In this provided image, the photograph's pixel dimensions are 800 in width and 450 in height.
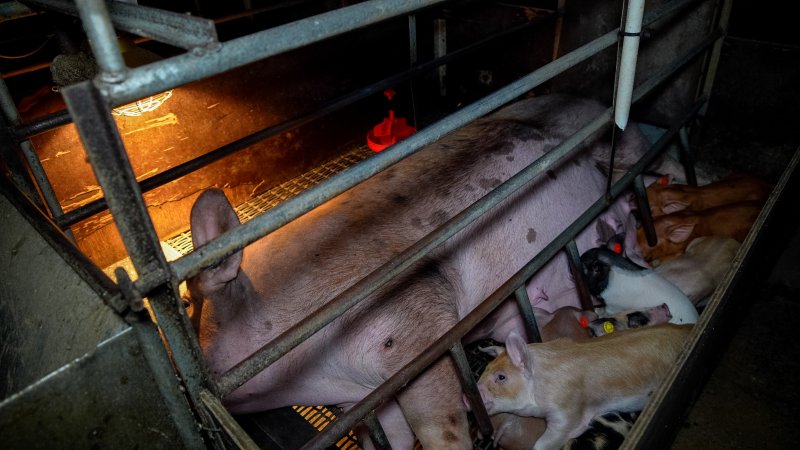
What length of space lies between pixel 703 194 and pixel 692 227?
340mm

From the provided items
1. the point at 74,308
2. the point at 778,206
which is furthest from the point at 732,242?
the point at 74,308

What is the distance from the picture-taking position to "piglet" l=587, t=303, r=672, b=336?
2779 mm

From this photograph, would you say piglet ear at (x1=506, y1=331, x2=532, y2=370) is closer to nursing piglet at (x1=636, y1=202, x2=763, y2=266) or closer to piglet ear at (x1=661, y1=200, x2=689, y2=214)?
nursing piglet at (x1=636, y1=202, x2=763, y2=266)

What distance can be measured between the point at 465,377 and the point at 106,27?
1650mm

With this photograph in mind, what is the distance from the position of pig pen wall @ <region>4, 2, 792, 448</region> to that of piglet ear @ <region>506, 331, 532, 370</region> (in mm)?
1920

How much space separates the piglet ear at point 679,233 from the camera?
3.29 metres

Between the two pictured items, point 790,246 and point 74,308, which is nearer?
point 74,308

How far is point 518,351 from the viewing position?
7.66 ft

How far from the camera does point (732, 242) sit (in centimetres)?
305

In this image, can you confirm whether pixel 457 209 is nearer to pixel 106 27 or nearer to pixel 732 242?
pixel 732 242

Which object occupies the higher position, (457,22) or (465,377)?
(457,22)

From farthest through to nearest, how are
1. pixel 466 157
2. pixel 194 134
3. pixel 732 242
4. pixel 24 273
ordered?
pixel 194 134
pixel 732 242
pixel 466 157
pixel 24 273

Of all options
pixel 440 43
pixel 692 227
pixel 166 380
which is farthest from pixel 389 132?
pixel 166 380

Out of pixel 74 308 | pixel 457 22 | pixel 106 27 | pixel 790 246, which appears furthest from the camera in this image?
pixel 457 22
